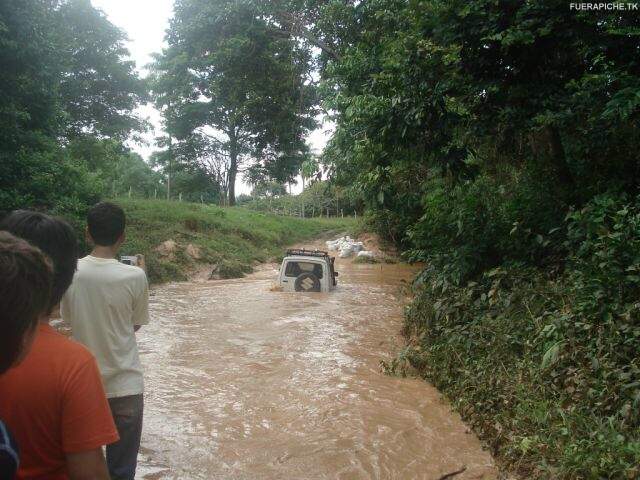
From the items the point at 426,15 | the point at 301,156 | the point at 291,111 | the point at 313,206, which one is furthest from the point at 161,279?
the point at 313,206

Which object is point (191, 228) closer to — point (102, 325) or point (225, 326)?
point (225, 326)

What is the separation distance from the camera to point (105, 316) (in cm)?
265

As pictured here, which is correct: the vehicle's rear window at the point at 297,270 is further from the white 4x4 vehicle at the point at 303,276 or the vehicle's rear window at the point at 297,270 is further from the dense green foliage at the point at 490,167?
the dense green foliage at the point at 490,167

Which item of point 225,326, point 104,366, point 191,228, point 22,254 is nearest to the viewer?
point 22,254

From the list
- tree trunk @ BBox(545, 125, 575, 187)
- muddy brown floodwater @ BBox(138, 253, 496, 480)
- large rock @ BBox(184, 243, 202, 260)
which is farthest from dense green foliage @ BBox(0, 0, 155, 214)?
tree trunk @ BBox(545, 125, 575, 187)

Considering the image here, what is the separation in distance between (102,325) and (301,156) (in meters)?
31.9

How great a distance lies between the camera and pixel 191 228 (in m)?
21.6

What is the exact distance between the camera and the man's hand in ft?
5.25

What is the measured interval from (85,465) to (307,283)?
35.3ft

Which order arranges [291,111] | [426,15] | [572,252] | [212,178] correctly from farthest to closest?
[212,178]
[291,111]
[426,15]
[572,252]

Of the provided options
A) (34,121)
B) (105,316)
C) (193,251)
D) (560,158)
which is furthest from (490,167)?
(193,251)

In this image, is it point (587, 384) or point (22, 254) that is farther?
point (587, 384)

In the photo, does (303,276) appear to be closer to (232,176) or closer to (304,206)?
(232,176)

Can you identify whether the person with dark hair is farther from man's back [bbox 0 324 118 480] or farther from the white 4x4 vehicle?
the white 4x4 vehicle
